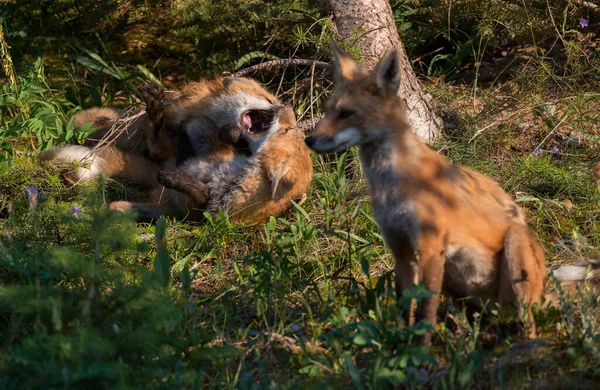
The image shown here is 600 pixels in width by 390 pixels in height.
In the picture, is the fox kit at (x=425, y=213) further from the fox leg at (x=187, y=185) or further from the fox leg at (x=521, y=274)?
the fox leg at (x=187, y=185)

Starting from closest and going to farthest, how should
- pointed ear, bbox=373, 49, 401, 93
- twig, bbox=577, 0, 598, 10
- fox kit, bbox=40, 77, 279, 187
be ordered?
pointed ear, bbox=373, 49, 401, 93, fox kit, bbox=40, 77, 279, 187, twig, bbox=577, 0, 598, 10

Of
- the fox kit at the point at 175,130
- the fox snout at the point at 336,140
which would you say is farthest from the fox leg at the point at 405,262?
the fox kit at the point at 175,130

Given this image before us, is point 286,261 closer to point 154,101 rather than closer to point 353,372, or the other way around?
point 353,372

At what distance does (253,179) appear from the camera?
230 inches

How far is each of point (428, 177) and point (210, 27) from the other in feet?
15.1

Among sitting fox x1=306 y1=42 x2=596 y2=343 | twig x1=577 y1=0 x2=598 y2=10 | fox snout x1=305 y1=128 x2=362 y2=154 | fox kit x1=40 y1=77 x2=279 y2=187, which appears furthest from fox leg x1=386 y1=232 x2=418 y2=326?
twig x1=577 y1=0 x2=598 y2=10

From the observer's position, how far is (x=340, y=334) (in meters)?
3.57

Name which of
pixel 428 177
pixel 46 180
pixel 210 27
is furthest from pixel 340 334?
pixel 210 27

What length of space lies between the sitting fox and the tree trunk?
245 centimetres

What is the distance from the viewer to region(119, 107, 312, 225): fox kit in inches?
226

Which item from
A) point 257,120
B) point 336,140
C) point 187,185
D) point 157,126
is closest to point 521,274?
point 336,140

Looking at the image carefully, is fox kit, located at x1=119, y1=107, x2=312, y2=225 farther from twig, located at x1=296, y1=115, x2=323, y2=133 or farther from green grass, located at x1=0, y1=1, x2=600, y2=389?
twig, located at x1=296, y1=115, x2=323, y2=133

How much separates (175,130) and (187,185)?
0.85 m

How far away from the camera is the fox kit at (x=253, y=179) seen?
5.75 m
